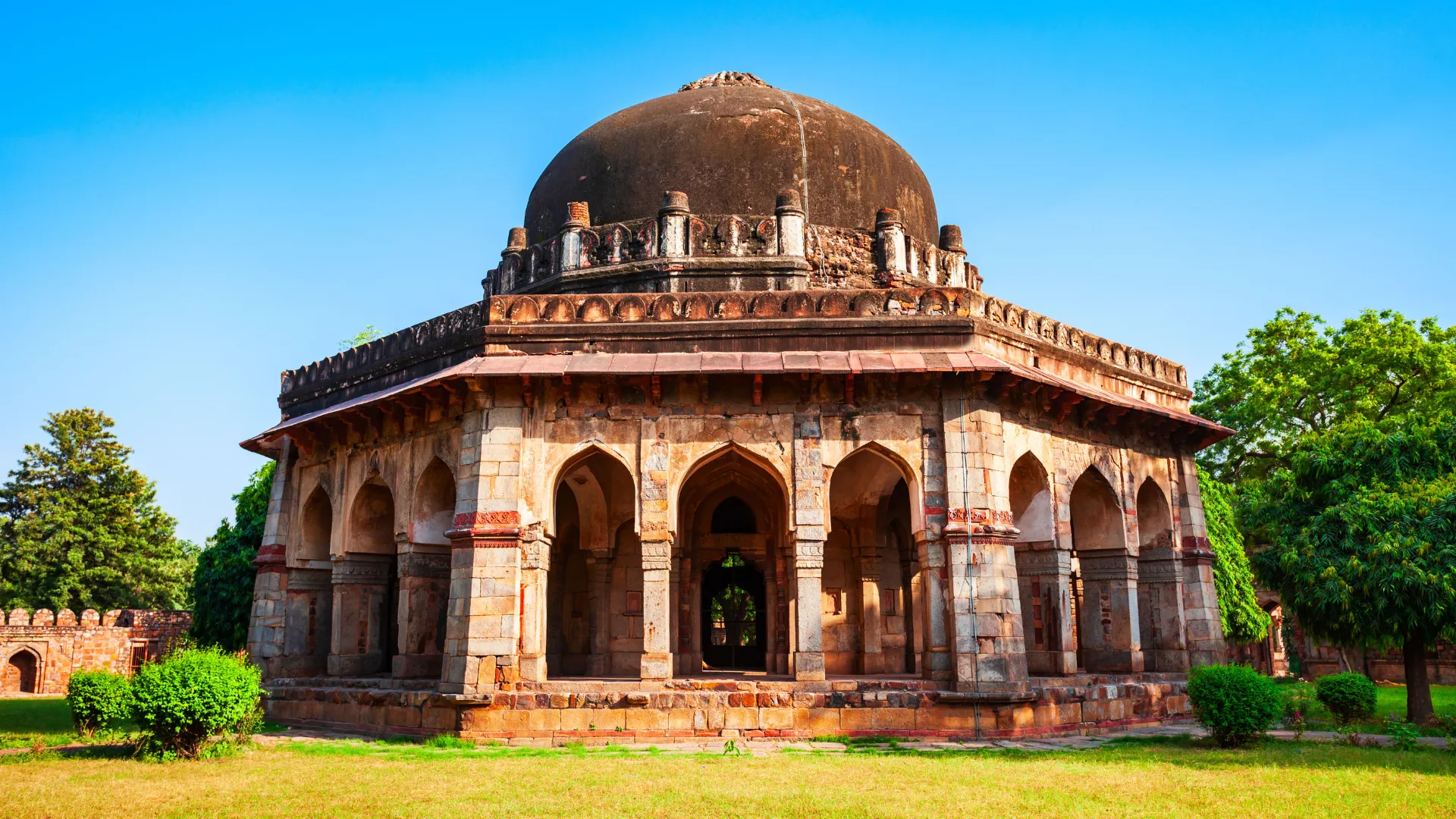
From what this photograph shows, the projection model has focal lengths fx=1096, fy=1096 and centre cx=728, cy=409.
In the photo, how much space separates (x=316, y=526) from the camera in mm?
15266

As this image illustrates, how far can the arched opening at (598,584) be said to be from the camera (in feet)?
46.4

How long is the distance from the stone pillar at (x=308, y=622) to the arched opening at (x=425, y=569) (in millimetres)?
1780

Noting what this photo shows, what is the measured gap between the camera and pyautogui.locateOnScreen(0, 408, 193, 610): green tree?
104ft

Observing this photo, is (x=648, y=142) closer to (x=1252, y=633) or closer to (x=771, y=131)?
(x=771, y=131)

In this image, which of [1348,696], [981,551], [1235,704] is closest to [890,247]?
[981,551]

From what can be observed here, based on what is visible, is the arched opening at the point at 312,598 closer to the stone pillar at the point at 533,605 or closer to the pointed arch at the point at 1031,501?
the stone pillar at the point at 533,605

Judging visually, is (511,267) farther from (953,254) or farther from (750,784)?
(750,784)

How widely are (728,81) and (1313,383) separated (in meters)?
15.3

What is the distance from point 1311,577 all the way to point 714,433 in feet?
24.4

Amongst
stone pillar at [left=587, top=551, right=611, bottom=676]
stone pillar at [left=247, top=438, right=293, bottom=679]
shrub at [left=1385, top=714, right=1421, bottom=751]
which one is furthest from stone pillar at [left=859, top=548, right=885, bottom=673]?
stone pillar at [left=247, top=438, right=293, bottom=679]

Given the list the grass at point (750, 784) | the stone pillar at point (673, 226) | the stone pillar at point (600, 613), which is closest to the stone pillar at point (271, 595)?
the stone pillar at point (600, 613)

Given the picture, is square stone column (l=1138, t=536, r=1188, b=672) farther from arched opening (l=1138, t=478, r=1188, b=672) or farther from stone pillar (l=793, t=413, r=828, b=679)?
stone pillar (l=793, t=413, r=828, b=679)

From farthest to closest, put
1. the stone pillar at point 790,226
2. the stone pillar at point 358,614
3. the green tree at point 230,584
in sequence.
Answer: the green tree at point 230,584 → the stone pillar at point 358,614 → the stone pillar at point 790,226

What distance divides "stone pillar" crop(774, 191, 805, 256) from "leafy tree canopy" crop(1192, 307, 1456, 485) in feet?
46.9
